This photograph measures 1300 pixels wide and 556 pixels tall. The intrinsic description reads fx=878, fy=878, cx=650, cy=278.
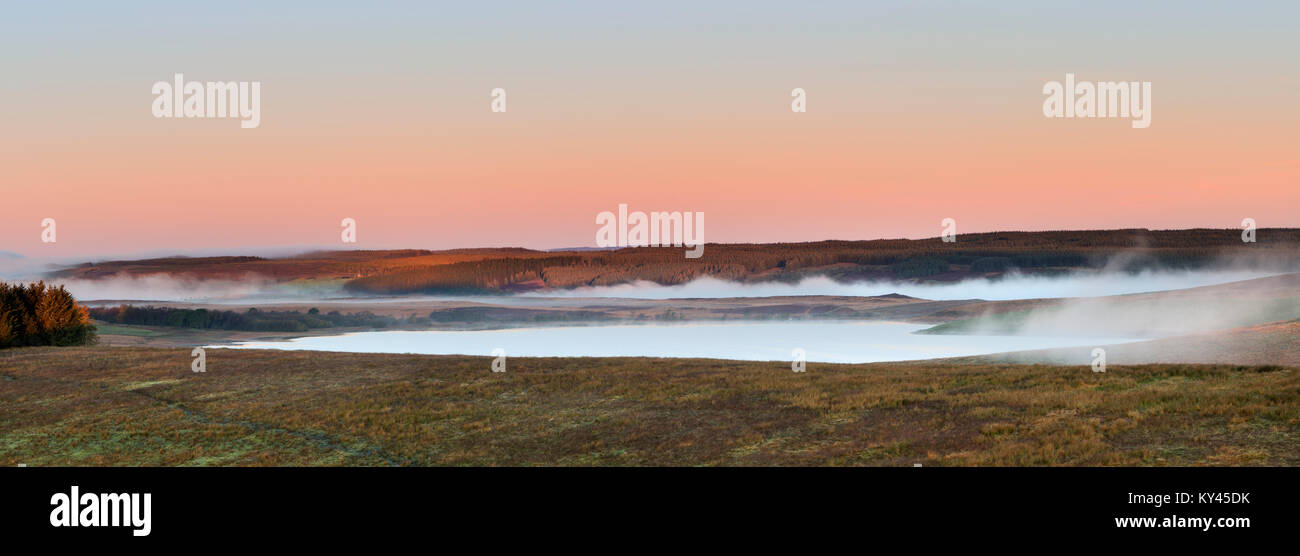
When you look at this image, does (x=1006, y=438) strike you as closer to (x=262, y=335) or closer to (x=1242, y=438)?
(x=1242, y=438)

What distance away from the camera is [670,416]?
3234cm

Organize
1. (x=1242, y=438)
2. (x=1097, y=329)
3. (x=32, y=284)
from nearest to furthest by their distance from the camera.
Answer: (x=1242, y=438) < (x=32, y=284) < (x=1097, y=329)

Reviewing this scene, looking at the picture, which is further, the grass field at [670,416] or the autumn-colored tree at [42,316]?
the autumn-colored tree at [42,316]

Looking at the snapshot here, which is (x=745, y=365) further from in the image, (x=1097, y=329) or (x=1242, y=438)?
(x=1097, y=329)

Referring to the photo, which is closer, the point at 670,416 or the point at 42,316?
the point at 670,416

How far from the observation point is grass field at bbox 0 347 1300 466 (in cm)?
2388

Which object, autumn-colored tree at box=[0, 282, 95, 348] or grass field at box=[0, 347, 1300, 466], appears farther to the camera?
autumn-colored tree at box=[0, 282, 95, 348]

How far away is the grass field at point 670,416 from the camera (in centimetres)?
2388

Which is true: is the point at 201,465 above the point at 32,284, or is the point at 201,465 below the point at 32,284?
below

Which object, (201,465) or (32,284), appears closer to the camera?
(201,465)
